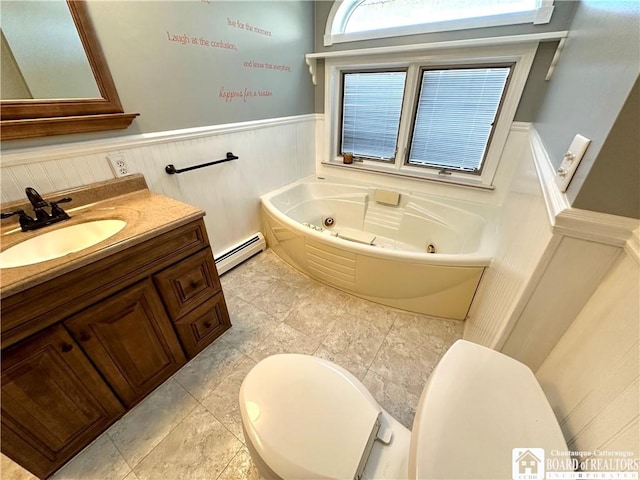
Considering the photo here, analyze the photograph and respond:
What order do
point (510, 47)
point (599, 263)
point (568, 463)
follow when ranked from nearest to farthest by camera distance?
point (568, 463)
point (599, 263)
point (510, 47)

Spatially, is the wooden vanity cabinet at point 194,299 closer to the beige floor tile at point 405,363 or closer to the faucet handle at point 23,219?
the faucet handle at point 23,219

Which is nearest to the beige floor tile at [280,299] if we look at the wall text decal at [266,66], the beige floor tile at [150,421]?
the beige floor tile at [150,421]

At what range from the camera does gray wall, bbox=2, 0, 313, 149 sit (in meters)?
1.17

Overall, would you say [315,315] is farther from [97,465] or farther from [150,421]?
[97,465]

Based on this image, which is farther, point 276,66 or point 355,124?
point 355,124

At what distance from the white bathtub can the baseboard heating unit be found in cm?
13

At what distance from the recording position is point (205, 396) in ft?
4.04

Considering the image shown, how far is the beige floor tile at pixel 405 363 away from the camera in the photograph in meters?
1.30

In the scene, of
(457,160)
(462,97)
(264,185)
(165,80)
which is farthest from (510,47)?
(165,80)

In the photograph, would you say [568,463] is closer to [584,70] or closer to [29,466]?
→ [584,70]

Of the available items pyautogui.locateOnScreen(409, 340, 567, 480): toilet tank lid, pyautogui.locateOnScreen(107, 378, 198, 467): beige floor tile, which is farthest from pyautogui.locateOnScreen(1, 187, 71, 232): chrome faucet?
pyautogui.locateOnScreen(409, 340, 567, 480): toilet tank lid

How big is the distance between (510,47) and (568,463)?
2.13 m

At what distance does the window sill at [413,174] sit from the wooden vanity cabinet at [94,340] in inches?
67.7

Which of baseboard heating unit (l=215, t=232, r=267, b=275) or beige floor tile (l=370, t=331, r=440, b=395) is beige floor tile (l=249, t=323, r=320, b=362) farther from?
baseboard heating unit (l=215, t=232, r=267, b=275)
